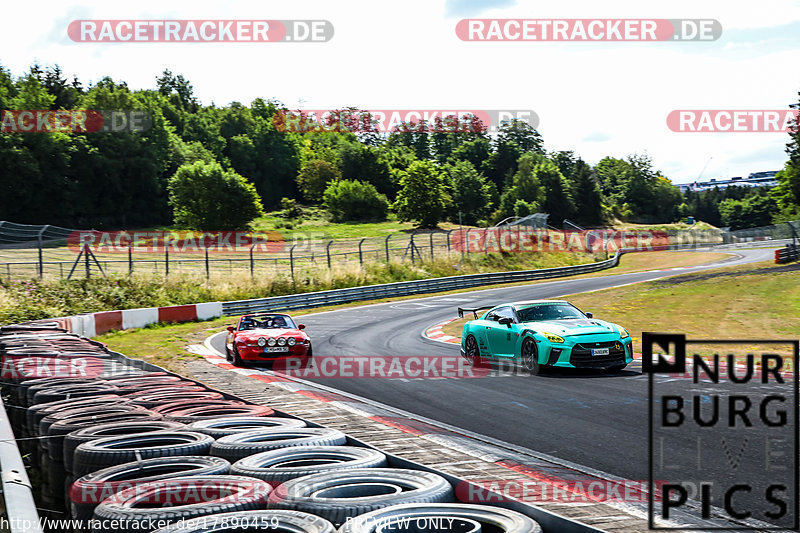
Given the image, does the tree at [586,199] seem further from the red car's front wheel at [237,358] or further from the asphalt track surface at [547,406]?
the red car's front wheel at [237,358]

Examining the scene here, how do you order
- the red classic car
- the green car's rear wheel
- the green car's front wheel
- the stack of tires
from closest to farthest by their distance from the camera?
the stack of tires, the green car's front wheel, the green car's rear wheel, the red classic car

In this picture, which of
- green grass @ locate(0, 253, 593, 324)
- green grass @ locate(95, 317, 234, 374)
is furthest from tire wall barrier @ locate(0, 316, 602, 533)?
green grass @ locate(0, 253, 593, 324)

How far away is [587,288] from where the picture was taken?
3512 centimetres

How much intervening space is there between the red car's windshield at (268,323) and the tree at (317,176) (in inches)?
4273

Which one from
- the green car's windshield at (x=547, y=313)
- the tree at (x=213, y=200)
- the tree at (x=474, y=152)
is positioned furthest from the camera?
the tree at (x=474, y=152)

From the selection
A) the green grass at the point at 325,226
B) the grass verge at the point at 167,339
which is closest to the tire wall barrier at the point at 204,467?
the grass verge at the point at 167,339

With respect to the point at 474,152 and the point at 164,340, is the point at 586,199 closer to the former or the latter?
the point at 474,152

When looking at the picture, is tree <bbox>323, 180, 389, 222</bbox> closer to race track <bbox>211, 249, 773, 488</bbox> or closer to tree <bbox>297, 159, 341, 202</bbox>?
tree <bbox>297, 159, 341, 202</bbox>

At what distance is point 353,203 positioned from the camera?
352 ft

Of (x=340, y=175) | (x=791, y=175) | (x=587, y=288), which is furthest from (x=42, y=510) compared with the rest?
(x=340, y=175)

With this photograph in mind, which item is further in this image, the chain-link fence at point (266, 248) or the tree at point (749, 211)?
the tree at point (749, 211)

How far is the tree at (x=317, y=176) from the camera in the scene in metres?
125

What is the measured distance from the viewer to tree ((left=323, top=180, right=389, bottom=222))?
10700cm

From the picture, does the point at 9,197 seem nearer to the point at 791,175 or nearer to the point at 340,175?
the point at 340,175
